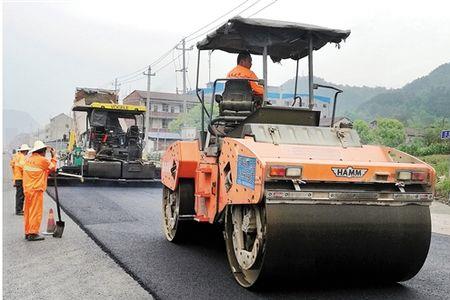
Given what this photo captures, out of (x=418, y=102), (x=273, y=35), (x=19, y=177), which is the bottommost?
(x=19, y=177)

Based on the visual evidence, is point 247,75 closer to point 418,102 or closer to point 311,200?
point 311,200

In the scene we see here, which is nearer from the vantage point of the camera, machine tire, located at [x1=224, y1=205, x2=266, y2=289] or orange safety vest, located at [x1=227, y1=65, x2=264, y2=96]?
machine tire, located at [x1=224, y1=205, x2=266, y2=289]

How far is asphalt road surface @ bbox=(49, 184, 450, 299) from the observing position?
158 inches

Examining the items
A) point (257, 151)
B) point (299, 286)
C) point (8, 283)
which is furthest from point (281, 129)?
point (8, 283)

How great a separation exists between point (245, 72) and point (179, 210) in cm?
165

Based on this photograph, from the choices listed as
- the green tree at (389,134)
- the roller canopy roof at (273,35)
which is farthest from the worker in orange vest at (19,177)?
the green tree at (389,134)

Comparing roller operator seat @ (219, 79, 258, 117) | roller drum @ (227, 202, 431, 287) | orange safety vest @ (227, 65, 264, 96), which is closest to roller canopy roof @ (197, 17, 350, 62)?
orange safety vest @ (227, 65, 264, 96)

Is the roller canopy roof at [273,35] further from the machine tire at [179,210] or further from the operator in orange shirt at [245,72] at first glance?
the machine tire at [179,210]

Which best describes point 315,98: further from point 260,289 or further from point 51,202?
point 51,202

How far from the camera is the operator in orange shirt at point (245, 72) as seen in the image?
5109mm

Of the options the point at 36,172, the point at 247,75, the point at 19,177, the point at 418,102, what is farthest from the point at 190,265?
the point at 418,102

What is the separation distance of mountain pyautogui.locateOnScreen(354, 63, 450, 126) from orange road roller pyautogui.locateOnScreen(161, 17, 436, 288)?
5455 centimetres

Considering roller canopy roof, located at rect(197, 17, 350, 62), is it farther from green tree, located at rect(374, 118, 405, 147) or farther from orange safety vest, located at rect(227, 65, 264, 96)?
green tree, located at rect(374, 118, 405, 147)

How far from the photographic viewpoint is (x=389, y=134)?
37.4m
